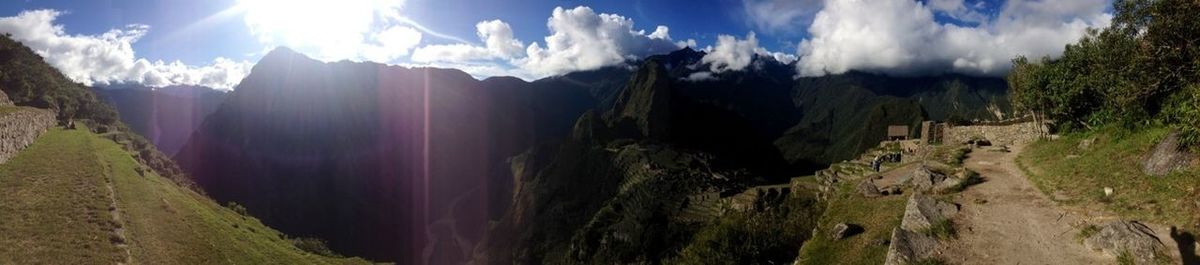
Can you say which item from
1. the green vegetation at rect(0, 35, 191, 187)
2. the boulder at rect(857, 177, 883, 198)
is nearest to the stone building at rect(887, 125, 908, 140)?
the boulder at rect(857, 177, 883, 198)

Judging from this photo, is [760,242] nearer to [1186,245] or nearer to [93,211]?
[1186,245]

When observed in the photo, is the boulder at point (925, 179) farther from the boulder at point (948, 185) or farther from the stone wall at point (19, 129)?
the stone wall at point (19, 129)

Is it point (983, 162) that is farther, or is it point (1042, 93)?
point (1042, 93)

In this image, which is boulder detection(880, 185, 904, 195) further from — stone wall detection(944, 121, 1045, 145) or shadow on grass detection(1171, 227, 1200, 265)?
stone wall detection(944, 121, 1045, 145)

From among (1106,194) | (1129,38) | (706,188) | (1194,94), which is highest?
(1129,38)

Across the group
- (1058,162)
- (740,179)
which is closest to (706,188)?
(740,179)

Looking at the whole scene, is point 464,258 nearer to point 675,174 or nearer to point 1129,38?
point 675,174
